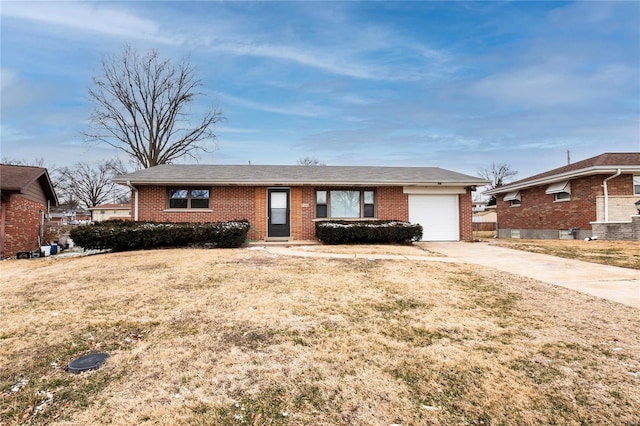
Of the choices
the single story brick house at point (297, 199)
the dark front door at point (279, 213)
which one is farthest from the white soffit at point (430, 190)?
the dark front door at point (279, 213)

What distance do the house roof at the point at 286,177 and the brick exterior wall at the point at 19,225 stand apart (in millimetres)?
4437

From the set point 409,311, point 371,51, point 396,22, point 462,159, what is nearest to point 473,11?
point 396,22

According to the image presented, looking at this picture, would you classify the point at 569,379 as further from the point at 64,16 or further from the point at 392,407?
the point at 64,16

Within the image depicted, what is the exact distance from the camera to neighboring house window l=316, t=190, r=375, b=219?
14.7 meters

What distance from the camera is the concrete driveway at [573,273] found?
548 cm

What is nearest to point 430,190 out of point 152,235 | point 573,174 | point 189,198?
point 573,174

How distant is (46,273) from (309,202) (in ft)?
30.5

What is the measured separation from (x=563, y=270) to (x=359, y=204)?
333 inches

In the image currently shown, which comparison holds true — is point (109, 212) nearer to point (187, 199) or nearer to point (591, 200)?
Answer: point (187, 199)

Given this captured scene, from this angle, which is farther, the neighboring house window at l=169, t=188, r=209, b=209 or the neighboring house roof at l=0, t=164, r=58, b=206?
the neighboring house window at l=169, t=188, r=209, b=209

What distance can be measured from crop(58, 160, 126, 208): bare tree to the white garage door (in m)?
45.5

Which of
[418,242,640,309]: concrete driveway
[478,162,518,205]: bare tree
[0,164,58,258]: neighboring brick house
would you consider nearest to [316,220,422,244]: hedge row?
[418,242,640,309]: concrete driveway

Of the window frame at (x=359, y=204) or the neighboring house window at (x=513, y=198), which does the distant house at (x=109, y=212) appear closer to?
the window frame at (x=359, y=204)

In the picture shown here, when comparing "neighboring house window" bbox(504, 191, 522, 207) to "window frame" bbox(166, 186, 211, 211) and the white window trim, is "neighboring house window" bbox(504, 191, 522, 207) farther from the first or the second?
"window frame" bbox(166, 186, 211, 211)
